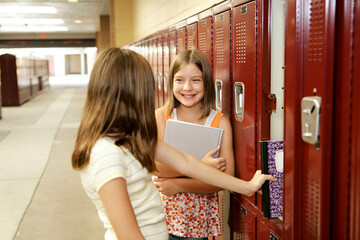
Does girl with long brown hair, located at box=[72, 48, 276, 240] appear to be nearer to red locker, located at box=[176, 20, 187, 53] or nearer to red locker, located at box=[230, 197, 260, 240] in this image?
red locker, located at box=[230, 197, 260, 240]

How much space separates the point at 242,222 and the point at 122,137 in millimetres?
1155

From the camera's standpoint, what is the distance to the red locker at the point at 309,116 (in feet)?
4.34

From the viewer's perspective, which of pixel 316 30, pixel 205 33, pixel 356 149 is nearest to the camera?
pixel 356 149

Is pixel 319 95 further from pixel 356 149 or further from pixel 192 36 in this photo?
pixel 192 36

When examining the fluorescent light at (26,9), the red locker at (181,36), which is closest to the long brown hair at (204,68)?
the red locker at (181,36)

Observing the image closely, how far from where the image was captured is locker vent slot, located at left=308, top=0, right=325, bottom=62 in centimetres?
133

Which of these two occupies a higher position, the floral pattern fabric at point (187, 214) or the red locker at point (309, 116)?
the red locker at point (309, 116)

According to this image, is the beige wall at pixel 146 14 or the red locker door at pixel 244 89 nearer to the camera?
the red locker door at pixel 244 89

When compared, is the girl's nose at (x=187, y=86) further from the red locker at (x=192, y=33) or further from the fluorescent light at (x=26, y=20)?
the fluorescent light at (x=26, y=20)

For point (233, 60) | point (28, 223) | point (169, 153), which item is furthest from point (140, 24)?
point (169, 153)

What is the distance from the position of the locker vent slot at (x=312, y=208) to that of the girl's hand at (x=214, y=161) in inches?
23.3

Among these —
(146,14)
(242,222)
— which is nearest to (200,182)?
(242,222)

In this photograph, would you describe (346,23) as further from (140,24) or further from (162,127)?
(140,24)

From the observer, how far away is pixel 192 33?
3027mm
